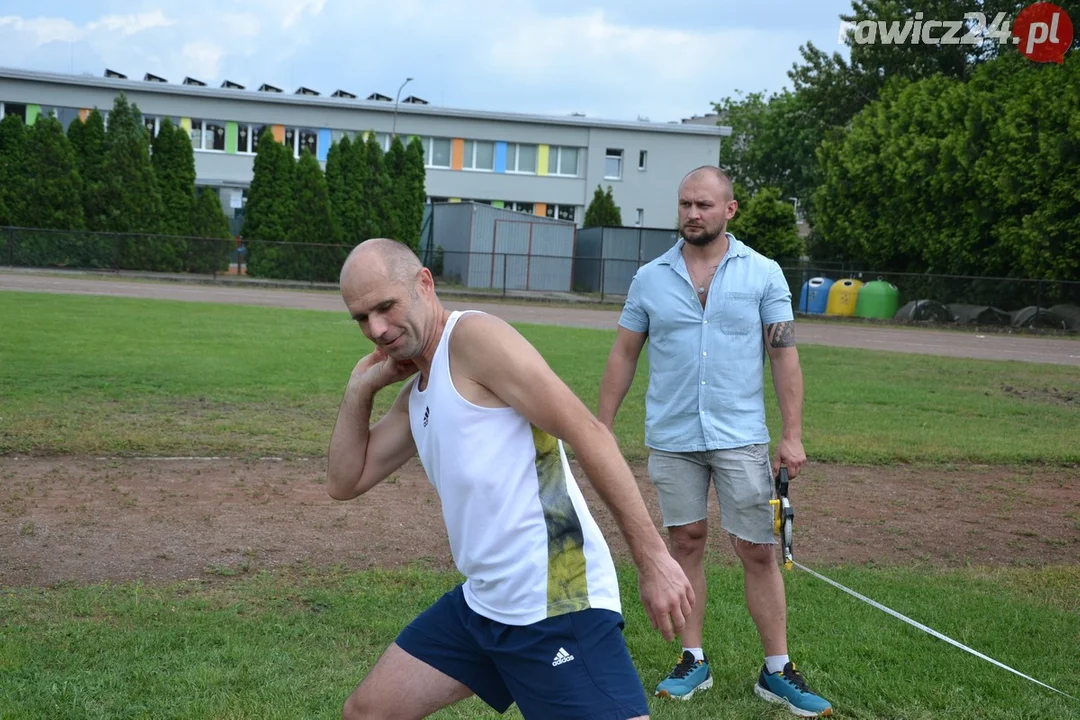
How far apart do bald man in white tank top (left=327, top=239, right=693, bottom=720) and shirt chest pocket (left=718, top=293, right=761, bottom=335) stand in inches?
82.4

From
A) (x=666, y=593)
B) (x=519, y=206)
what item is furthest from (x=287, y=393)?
(x=519, y=206)

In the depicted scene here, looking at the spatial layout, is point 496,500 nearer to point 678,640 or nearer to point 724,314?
point 724,314

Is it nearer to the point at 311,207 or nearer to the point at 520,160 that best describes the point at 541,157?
the point at 520,160

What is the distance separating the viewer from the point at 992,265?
121 ft

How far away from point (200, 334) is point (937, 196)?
2640 cm

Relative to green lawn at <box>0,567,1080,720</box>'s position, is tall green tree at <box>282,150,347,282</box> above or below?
above

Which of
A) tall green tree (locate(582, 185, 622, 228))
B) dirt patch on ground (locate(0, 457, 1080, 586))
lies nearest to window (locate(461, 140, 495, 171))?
tall green tree (locate(582, 185, 622, 228))

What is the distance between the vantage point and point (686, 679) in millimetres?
5070

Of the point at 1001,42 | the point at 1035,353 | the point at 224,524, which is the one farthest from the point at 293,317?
the point at 1001,42

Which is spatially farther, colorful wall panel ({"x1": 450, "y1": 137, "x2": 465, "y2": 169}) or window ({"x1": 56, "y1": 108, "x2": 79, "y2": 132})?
colorful wall panel ({"x1": 450, "y1": 137, "x2": 465, "y2": 169})

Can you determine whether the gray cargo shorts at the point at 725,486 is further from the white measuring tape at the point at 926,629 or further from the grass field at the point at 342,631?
the white measuring tape at the point at 926,629

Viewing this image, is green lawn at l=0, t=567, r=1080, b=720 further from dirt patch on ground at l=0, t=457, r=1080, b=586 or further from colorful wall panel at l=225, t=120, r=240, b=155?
colorful wall panel at l=225, t=120, r=240, b=155

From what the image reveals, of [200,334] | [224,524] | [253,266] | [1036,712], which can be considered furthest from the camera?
[253,266]

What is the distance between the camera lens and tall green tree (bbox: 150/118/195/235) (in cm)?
4650
